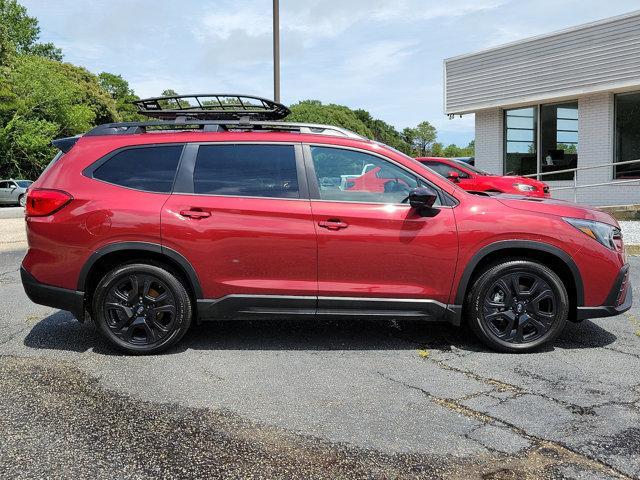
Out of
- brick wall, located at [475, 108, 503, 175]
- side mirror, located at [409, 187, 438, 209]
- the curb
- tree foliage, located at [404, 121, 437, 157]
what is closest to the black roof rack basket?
side mirror, located at [409, 187, 438, 209]

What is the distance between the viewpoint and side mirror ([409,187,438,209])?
4.20 metres

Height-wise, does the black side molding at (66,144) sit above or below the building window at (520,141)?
below

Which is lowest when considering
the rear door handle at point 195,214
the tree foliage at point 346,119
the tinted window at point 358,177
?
the rear door handle at point 195,214

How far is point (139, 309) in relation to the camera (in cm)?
443

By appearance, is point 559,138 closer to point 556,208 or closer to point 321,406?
point 556,208

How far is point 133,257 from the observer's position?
446 cm

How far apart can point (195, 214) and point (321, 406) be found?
1747 millimetres

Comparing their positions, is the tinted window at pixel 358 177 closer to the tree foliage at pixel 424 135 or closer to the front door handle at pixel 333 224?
the front door handle at pixel 333 224

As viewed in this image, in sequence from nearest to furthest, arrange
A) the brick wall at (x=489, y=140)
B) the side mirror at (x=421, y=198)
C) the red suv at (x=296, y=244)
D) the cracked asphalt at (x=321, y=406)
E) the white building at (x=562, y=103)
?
1. the cracked asphalt at (x=321, y=406)
2. the side mirror at (x=421, y=198)
3. the red suv at (x=296, y=244)
4. the white building at (x=562, y=103)
5. the brick wall at (x=489, y=140)

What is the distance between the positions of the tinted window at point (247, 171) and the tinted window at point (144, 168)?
215 millimetres

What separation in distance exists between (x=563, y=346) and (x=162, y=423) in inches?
127

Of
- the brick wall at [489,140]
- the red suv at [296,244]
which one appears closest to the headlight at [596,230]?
the red suv at [296,244]

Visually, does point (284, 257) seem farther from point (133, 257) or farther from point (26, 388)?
point (26, 388)

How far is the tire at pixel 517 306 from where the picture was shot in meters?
4.36
